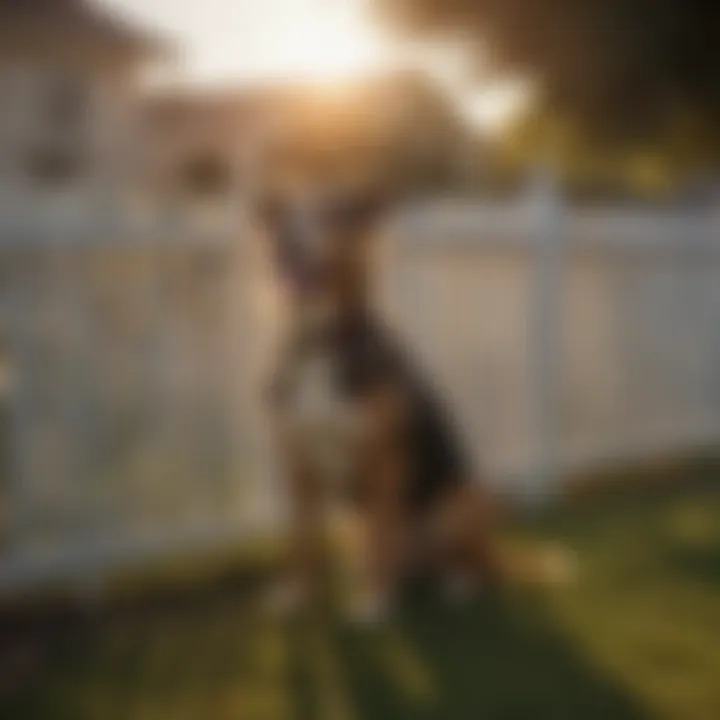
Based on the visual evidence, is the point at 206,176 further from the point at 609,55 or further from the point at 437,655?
the point at 437,655

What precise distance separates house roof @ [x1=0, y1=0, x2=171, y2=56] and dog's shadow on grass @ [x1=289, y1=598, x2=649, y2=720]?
57 centimetres

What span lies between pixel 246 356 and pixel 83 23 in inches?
15.5

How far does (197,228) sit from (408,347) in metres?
0.25

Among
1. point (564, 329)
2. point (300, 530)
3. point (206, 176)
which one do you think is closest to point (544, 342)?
point (564, 329)

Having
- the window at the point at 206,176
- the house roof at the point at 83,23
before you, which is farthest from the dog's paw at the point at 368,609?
the house roof at the point at 83,23

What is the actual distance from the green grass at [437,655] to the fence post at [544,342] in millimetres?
96

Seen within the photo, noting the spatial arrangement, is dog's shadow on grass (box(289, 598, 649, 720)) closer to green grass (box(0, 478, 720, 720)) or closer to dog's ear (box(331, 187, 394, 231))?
green grass (box(0, 478, 720, 720))

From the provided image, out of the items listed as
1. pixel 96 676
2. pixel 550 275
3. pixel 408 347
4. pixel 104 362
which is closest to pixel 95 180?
pixel 104 362

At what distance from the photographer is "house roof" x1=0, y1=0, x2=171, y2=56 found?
3.76 feet

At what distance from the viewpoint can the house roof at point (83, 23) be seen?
115 cm

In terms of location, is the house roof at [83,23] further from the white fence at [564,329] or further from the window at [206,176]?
the white fence at [564,329]

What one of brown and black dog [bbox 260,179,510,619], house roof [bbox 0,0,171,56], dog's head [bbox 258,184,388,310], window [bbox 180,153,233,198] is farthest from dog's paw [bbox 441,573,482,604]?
house roof [bbox 0,0,171,56]

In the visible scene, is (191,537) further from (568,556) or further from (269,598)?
(568,556)

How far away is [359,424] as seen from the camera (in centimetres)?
137
